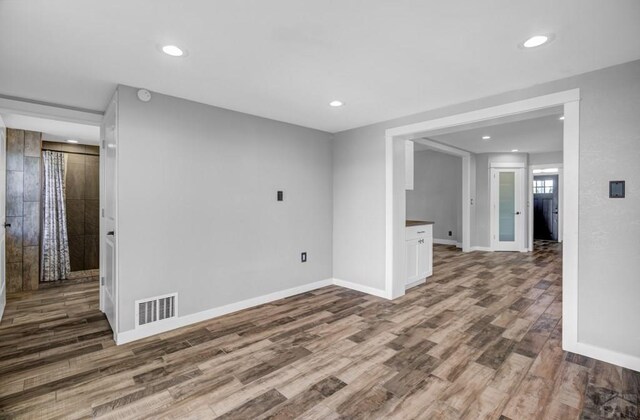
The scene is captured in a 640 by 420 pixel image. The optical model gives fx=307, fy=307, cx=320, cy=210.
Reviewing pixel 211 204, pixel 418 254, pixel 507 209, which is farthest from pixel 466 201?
pixel 211 204

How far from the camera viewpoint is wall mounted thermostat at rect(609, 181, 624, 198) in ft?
7.69

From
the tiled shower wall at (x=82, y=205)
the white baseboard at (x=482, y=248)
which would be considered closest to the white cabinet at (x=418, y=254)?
the white baseboard at (x=482, y=248)

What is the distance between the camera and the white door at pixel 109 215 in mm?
2871

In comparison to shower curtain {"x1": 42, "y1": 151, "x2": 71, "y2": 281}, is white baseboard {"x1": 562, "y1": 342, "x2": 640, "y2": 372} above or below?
below

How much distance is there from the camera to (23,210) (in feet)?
14.2

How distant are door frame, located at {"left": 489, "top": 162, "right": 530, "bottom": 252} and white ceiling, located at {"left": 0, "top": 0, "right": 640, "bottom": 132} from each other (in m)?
5.48

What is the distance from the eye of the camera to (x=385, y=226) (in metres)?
4.02

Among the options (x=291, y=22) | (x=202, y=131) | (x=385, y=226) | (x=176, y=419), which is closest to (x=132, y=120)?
(x=202, y=131)

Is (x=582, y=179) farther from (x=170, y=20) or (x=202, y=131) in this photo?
(x=202, y=131)

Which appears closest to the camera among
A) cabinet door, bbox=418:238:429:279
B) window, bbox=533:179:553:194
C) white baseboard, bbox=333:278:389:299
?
white baseboard, bbox=333:278:389:299

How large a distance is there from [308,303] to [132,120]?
2732 mm

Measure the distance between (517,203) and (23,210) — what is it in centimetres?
970

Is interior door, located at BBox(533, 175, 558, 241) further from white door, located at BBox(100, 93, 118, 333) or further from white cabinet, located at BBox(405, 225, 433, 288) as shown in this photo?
white door, located at BBox(100, 93, 118, 333)

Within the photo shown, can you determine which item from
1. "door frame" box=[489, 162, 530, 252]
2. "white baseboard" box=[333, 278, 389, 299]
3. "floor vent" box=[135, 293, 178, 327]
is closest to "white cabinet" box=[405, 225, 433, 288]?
"white baseboard" box=[333, 278, 389, 299]
